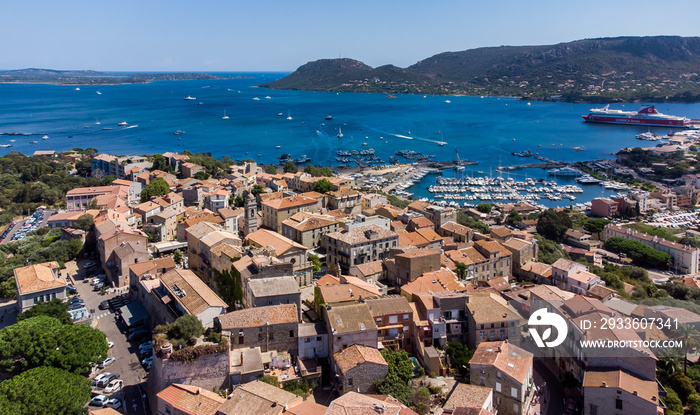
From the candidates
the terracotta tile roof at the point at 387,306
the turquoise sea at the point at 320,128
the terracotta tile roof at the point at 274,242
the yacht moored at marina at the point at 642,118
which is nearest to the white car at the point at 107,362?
the terracotta tile roof at the point at 274,242

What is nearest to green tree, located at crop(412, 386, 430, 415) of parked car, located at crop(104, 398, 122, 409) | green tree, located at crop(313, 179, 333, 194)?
parked car, located at crop(104, 398, 122, 409)

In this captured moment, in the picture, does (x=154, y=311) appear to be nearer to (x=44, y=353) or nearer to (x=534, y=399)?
(x=44, y=353)

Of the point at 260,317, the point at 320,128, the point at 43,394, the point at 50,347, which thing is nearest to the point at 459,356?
the point at 260,317

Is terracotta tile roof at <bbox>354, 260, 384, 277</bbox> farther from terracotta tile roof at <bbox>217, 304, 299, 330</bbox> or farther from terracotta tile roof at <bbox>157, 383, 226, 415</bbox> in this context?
terracotta tile roof at <bbox>157, 383, 226, 415</bbox>

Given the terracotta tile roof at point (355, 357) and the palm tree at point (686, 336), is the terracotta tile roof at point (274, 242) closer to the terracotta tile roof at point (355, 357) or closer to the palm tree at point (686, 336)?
the terracotta tile roof at point (355, 357)

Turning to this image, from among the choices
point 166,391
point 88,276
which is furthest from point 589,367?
point 88,276

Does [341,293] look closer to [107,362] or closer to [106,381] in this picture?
[106,381]
